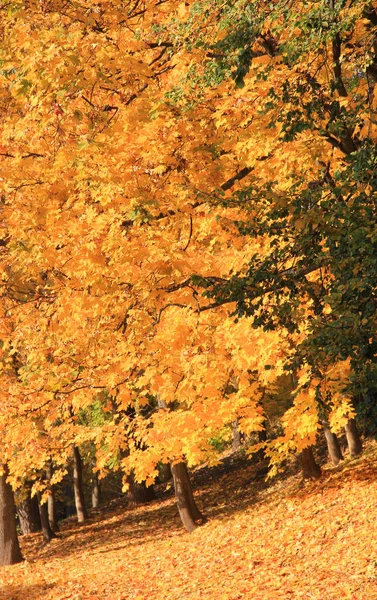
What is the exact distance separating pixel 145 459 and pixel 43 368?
431 cm

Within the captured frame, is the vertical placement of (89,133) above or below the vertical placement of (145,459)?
above

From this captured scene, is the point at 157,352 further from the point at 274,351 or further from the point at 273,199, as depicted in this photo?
the point at 273,199

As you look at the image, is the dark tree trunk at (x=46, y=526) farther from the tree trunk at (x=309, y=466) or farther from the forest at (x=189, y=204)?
the forest at (x=189, y=204)

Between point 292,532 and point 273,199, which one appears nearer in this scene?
point 273,199

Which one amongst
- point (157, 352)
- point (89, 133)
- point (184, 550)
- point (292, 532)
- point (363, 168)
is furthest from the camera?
point (184, 550)

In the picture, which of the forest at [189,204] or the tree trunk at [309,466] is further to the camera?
the tree trunk at [309,466]

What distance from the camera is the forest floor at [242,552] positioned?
37.0ft

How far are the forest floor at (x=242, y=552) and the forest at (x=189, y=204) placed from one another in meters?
0.19

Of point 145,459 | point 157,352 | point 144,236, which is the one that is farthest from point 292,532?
point 144,236

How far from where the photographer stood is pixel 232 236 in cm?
1116

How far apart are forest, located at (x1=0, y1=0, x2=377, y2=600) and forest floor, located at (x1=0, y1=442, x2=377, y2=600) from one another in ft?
0.62

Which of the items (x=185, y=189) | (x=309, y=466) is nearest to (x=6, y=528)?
(x=309, y=466)

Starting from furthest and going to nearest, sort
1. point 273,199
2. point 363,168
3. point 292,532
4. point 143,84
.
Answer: point 292,532 → point 143,84 → point 273,199 → point 363,168

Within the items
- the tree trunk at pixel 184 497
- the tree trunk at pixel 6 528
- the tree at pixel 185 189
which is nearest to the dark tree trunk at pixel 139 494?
the tree trunk at pixel 6 528
